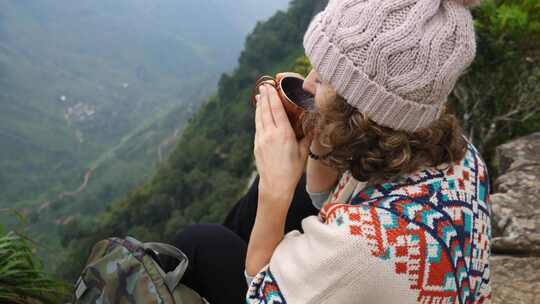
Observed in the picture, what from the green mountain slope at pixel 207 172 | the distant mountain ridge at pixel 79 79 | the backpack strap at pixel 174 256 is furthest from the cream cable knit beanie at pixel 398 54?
the distant mountain ridge at pixel 79 79

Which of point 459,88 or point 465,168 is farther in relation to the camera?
point 459,88

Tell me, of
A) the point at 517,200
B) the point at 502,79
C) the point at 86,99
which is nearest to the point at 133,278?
the point at 517,200

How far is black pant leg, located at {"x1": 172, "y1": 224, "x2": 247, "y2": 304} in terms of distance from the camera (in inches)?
75.1

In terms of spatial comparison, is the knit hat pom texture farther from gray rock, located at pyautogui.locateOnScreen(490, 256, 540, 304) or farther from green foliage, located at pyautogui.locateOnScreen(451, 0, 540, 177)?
green foliage, located at pyautogui.locateOnScreen(451, 0, 540, 177)

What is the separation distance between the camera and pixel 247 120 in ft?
Result: 112

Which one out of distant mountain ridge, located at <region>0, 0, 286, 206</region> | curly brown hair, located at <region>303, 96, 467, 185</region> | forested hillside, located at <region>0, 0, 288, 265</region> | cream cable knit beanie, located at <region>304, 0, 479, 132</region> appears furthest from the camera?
distant mountain ridge, located at <region>0, 0, 286, 206</region>

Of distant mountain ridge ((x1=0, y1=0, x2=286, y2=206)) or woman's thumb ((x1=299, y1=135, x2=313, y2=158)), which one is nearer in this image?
woman's thumb ((x1=299, y1=135, x2=313, y2=158))

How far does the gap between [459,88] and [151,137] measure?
282 feet

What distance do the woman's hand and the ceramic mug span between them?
3 centimetres

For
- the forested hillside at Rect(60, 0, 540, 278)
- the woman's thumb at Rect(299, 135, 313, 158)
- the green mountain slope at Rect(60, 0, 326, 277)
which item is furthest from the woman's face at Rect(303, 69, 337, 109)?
the green mountain slope at Rect(60, 0, 326, 277)

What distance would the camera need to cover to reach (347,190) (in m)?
1.59

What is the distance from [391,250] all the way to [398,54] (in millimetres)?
567

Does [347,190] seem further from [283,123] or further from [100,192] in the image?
[100,192]

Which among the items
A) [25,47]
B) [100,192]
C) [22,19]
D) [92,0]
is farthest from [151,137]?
[92,0]
